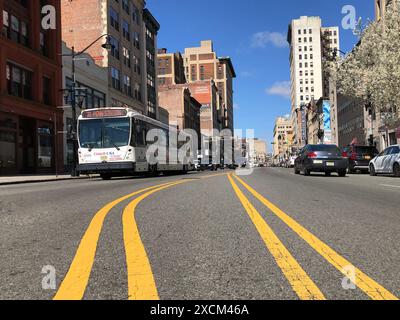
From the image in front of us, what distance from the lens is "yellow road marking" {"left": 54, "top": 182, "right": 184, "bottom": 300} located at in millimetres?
3352

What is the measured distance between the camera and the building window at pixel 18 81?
29984 millimetres

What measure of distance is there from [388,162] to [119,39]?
3811 centimetres

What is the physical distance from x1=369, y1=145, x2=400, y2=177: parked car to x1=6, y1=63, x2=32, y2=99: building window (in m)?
24.0

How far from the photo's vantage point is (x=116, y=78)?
165 ft

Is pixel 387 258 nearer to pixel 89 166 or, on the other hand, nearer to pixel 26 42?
pixel 89 166

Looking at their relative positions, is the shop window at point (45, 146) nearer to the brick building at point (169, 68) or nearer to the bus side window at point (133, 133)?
the bus side window at point (133, 133)

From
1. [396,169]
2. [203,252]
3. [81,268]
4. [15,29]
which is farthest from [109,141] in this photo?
[81,268]

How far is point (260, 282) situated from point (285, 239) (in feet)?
5.81

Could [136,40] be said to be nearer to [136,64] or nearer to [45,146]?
[136,64]

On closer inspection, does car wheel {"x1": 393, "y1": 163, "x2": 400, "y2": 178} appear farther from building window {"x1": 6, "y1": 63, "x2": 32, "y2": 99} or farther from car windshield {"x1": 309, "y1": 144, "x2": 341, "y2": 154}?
building window {"x1": 6, "y1": 63, "x2": 32, "y2": 99}

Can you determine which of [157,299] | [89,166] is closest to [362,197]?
[157,299]

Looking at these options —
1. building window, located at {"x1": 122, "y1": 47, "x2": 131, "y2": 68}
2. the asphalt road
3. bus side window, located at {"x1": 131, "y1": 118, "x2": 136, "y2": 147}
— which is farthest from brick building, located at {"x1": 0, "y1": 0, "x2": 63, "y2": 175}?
the asphalt road

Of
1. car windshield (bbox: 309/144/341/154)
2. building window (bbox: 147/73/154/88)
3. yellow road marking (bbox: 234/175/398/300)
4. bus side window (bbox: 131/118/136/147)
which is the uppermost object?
building window (bbox: 147/73/154/88)

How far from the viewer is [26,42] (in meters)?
32.6
